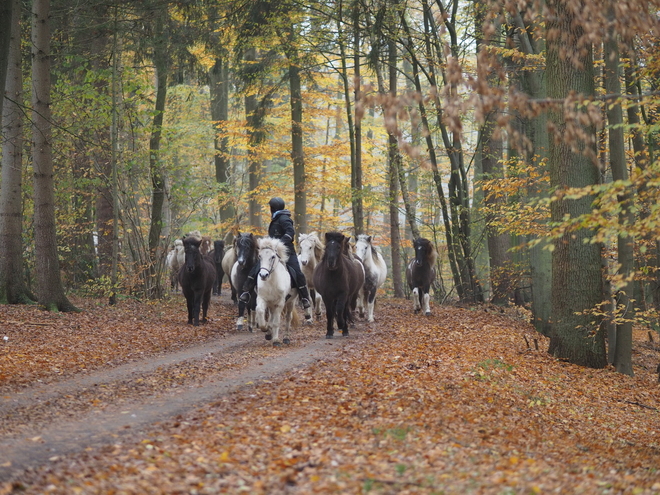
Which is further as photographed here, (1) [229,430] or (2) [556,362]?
(2) [556,362]

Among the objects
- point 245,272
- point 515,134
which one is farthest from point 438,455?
point 245,272

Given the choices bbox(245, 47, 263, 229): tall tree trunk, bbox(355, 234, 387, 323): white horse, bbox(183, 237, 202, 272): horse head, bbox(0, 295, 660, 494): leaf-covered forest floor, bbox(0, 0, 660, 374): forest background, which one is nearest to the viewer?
bbox(0, 295, 660, 494): leaf-covered forest floor

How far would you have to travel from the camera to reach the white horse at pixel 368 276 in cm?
1712

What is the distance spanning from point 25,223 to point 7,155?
491 centimetres

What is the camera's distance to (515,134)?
5.43 metres

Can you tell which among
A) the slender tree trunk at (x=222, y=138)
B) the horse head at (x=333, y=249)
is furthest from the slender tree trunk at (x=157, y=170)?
the horse head at (x=333, y=249)

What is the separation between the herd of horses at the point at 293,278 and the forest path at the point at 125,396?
1101 mm

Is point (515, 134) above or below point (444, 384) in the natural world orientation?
above

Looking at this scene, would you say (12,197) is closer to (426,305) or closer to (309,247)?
(309,247)

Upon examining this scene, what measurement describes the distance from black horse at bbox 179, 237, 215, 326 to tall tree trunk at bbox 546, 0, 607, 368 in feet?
26.6

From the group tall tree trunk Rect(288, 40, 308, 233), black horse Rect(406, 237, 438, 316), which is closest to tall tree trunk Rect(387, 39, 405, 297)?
black horse Rect(406, 237, 438, 316)

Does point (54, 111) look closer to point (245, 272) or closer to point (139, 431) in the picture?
point (245, 272)

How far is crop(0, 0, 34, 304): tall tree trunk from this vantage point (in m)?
15.1

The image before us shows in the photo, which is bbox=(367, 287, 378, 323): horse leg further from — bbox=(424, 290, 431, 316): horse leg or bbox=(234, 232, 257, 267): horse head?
bbox=(234, 232, 257, 267): horse head
